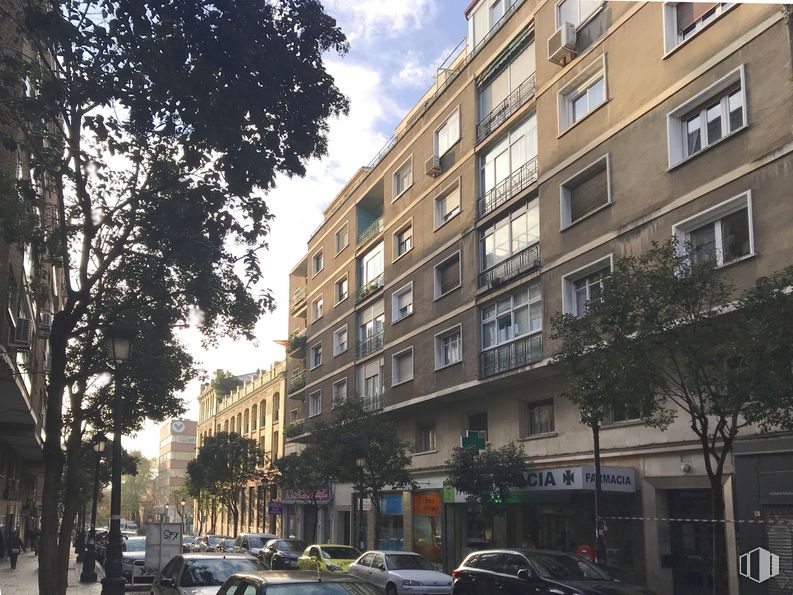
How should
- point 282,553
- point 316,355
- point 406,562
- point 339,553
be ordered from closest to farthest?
point 406,562 → point 339,553 → point 282,553 → point 316,355

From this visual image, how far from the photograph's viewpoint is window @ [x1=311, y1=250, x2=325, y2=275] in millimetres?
48312

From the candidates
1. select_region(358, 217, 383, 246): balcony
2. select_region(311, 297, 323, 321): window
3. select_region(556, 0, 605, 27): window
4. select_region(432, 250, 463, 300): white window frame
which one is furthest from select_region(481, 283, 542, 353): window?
select_region(311, 297, 323, 321): window

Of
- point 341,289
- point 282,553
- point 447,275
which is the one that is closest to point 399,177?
point 447,275

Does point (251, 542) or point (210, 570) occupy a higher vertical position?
point (210, 570)

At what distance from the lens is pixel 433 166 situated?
31.2 metres

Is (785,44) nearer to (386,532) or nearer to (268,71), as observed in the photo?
(268,71)

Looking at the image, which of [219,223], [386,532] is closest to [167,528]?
[219,223]

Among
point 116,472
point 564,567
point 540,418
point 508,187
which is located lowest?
point 564,567

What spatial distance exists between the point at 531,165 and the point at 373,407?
14689 mm

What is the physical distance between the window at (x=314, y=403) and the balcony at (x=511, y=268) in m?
19.7

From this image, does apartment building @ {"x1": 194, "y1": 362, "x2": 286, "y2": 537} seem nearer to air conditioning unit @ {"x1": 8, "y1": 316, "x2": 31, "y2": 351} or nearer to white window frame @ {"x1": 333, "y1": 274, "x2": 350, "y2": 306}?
white window frame @ {"x1": 333, "y1": 274, "x2": 350, "y2": 306}

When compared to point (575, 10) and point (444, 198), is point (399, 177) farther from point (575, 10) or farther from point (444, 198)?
point (575, 10)

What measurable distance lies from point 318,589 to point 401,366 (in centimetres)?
2588

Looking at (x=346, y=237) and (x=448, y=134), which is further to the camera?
(x=346, y=237)
